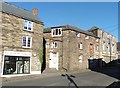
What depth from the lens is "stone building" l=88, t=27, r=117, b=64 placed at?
5029 centimetres

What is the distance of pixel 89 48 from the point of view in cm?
4438

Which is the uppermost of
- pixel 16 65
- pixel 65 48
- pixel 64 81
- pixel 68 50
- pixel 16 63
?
pixel 65 48

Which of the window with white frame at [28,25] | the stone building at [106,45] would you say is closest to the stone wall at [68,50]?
the window with white frame at [28,25]

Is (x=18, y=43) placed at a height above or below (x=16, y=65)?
above

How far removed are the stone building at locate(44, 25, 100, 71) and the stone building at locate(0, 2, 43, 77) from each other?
5.90 meters

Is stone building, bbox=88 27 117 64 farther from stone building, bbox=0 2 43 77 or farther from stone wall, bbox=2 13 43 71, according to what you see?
stone wall, bbox=2 13 43 71

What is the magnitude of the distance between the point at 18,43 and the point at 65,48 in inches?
485

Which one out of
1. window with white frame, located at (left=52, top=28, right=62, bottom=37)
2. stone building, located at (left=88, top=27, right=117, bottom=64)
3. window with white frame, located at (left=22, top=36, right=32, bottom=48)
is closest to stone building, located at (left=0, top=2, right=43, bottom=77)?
window with white frame, located at (left=22, top=36, right=32, bottom=48)

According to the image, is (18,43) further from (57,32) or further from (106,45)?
(106,45)

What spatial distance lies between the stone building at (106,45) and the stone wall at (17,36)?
23.3 m

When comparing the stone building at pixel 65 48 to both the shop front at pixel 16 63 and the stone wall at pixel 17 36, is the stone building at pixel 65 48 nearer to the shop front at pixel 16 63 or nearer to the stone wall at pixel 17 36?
the stone wall at pixel 17 36

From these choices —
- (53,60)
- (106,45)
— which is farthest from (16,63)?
(106,45)

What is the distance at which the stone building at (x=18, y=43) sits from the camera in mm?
25156

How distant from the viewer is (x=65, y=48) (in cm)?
3719
